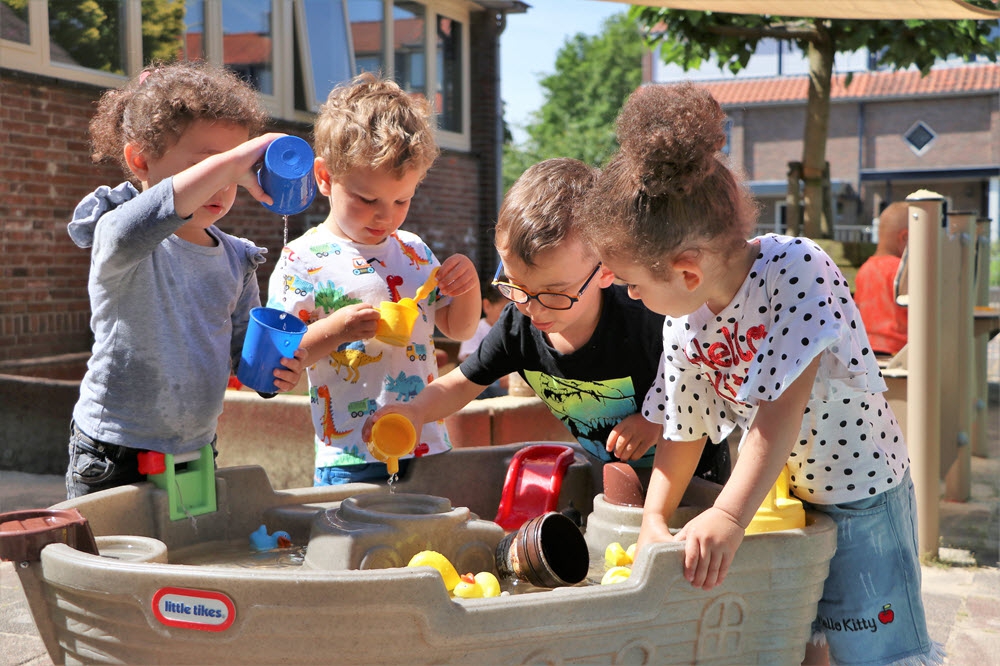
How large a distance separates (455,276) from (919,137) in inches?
1036

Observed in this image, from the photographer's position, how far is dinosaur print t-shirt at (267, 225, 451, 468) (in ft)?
6.97

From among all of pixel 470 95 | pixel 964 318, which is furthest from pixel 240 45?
pixel 964 318

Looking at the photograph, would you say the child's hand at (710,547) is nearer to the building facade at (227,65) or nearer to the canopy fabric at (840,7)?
the canopy fabric at (840,7)

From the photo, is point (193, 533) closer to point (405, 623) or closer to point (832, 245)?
point (405, 623)

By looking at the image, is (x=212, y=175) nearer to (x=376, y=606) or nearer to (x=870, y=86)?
(x=376, y=606)

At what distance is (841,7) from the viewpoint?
3.59 meters

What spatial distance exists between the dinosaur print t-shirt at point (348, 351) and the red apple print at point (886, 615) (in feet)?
3.15

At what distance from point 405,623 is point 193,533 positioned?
776 millimetres

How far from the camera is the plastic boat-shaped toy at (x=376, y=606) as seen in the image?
1.22 meters

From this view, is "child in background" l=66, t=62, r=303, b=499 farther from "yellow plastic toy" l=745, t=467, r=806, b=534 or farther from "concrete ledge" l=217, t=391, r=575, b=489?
"concrete ledge" l=217, t=391, r=575, b=489

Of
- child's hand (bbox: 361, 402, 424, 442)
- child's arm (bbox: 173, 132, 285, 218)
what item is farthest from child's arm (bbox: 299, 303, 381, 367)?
child's arm (bbox: 173, 132, 285, 218)

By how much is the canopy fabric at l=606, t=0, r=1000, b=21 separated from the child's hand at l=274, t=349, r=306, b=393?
2025mm

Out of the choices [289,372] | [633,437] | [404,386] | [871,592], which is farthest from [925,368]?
[289,372]

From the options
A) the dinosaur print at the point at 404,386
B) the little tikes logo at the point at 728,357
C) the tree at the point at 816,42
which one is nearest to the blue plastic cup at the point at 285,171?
the dinosaur print at the point at 404,386
